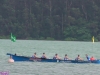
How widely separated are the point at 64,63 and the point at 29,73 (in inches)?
430

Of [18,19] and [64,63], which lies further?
[18,19]

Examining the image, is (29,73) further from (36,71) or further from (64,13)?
(64,13)

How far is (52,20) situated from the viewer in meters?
137

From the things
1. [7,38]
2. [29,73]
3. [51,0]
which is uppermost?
[51,0]

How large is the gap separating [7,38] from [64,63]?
7139cm

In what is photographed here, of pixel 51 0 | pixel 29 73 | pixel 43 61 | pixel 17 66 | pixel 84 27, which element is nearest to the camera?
pixel 29 73

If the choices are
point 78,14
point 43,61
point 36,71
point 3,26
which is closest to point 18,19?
point 3,26

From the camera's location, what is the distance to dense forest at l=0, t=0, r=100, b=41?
134m

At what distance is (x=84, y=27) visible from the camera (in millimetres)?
133500

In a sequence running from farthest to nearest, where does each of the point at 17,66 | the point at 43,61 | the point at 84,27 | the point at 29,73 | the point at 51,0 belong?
the point at 51,0, the point at 84,27, the point at 43,61, the point at 17,66, the point at 29,73

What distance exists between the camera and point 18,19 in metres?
139

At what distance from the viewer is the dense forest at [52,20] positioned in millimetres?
134000

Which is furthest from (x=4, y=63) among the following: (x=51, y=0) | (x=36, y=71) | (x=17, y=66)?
(x=51, y=0)

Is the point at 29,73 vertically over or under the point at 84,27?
under
